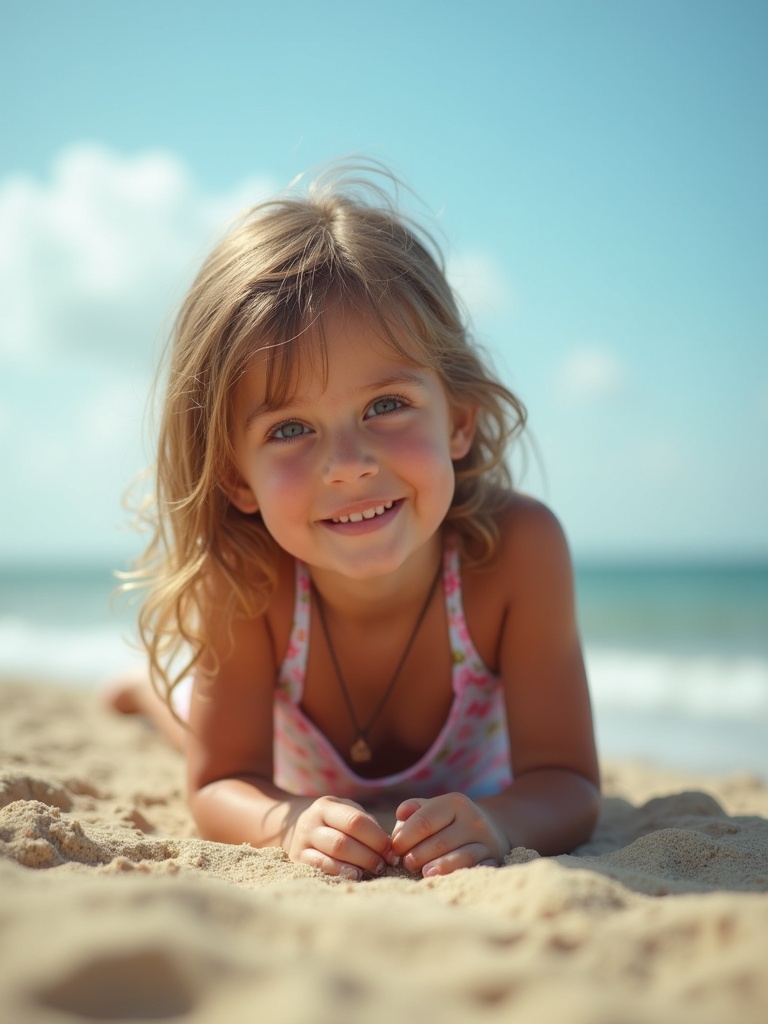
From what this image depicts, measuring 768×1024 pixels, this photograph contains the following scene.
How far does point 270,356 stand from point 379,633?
0.91m

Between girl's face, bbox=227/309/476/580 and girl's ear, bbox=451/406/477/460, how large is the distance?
0.87 feet

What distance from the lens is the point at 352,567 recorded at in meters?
2.16

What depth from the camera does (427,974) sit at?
0.99 meters

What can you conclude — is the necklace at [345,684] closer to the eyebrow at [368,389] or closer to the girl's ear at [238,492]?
the girl's ear at [238,492]

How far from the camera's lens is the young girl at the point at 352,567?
6.76 feet

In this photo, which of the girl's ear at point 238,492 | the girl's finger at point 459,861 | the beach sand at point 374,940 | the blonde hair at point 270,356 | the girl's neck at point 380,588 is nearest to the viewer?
the beach sand at point 374,940

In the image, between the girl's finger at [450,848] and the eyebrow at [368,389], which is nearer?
the girl's finger at [450,848]

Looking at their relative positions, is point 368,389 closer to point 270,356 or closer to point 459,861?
point 270,356

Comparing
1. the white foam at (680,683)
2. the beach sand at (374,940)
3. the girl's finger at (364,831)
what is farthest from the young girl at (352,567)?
the white foam at (680,683)

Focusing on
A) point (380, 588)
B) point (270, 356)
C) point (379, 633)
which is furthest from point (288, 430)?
point (379, 633)

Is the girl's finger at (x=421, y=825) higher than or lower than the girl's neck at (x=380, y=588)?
lower

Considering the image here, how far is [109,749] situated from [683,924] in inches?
119

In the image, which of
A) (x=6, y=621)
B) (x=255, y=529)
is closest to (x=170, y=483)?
Answer: (x=255, y=529)

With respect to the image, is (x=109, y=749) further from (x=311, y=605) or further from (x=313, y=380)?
(x=313, y=380)
